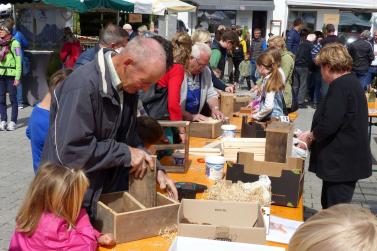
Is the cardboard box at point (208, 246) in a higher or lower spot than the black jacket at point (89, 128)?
lower

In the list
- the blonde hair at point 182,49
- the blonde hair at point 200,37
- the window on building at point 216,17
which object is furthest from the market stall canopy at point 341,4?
the blonde hair at point 182,49

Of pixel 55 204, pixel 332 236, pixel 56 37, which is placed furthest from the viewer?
pixel 56 37

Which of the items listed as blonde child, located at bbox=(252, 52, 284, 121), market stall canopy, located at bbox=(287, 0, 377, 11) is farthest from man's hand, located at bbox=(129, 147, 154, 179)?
market stall canopy, located at bbox=(287, 0, 377, 11)

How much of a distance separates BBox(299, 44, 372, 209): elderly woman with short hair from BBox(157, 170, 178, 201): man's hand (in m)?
1.26

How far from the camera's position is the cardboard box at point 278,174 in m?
2.71

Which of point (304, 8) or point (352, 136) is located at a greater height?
point (304, 8)

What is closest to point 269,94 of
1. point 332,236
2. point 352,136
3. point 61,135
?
point 352,136

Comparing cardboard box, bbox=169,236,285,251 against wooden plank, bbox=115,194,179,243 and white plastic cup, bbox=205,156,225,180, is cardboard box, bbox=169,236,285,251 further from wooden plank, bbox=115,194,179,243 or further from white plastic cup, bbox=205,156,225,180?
white plastic cup, bbox=205,156,225,180

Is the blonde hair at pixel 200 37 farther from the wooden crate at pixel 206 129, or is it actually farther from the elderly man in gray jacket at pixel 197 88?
the wooden crate at pixel 206 129

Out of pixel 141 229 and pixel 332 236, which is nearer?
pixel 332 236

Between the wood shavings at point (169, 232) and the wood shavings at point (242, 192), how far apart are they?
0.90 feet

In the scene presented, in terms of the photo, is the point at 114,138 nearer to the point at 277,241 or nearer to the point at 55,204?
the point at 55,204

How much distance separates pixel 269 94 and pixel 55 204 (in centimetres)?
291

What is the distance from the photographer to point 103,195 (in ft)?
7.64
